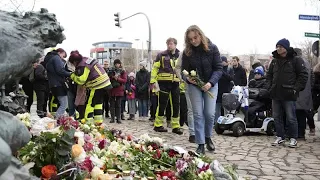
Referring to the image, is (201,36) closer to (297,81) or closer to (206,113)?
(206,113)

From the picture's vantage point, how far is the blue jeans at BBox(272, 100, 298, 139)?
7570 mm

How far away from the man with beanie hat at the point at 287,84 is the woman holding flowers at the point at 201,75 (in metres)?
1.64

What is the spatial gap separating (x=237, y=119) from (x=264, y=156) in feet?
8.73

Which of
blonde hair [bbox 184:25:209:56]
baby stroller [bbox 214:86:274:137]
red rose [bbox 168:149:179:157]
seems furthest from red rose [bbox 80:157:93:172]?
baby stroller [bbox 214:86:274:137]

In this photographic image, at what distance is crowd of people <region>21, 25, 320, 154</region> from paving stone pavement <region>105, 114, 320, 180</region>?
0.98 feet

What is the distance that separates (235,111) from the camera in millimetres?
9539

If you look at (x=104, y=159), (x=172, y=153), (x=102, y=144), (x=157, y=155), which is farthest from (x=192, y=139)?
(x=104, y=159)

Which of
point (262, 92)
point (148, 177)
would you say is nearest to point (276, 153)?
point (262, 92)

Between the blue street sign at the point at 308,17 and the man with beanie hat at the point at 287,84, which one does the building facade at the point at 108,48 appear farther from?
the man with beanie hat at the point at 287,84

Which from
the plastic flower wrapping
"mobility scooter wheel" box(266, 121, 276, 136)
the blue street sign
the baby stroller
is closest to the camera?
the plastic flower wrapping

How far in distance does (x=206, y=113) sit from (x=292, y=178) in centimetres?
176

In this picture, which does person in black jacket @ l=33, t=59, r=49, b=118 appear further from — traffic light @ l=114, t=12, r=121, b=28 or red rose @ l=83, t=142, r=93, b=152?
traffic light @ l=114, t=12, r=121, b=28

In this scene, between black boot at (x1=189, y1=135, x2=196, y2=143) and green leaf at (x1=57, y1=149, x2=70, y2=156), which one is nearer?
green leaf at (x1=57, y1=149, x2=70, y2=156)

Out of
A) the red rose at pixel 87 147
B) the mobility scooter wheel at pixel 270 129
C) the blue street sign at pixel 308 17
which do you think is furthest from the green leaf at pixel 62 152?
the blue street sign at pixel 308 17
